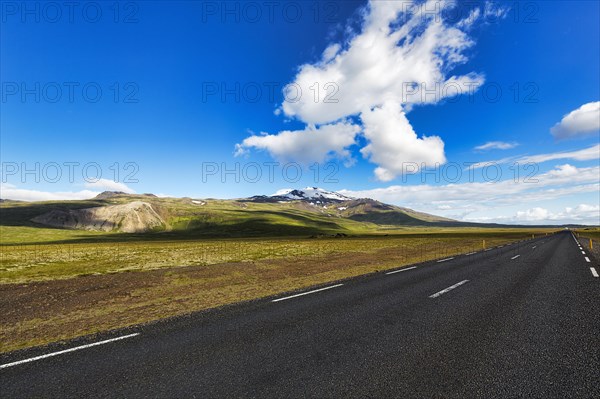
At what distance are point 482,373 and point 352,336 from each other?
2540 millimetres

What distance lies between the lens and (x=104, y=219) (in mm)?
148125

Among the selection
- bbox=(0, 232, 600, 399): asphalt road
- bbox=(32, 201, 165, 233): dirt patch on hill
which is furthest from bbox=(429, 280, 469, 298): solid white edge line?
bbox=(32, 201, 165, 233): dirt patch on hill

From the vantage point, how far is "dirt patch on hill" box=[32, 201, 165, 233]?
144 metres

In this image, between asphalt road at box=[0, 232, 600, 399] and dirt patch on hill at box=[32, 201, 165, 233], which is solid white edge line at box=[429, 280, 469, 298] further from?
dirt patch on hill at box=[32, 201, 165, 233]

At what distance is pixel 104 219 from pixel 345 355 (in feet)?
563

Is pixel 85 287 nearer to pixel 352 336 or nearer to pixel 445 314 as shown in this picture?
pixel 352 336

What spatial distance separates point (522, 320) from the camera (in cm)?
765

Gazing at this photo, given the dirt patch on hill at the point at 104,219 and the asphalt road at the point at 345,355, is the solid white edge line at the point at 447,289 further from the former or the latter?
the dirt patch on hill at the point at 104,219

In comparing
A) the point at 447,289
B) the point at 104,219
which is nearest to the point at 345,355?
the point at 447,289

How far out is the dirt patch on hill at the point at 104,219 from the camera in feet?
471

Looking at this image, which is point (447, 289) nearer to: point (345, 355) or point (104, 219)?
point (345, 355)

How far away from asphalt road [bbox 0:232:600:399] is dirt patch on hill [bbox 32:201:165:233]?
157633mm

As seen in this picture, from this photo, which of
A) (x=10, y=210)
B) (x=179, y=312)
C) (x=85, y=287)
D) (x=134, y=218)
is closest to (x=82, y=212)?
(x=134, y=218)

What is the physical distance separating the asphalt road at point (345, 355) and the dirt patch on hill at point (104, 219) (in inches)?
6206
